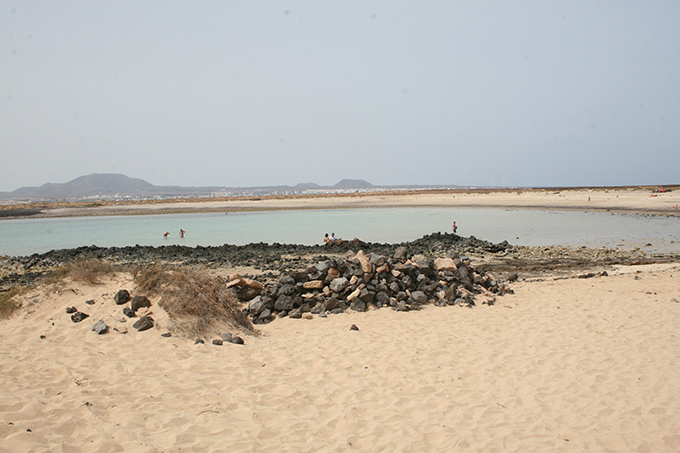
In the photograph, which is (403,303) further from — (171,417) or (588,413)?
(171,417)

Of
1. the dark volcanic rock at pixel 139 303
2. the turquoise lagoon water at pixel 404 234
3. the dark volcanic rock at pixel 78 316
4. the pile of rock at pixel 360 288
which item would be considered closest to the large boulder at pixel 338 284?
the pile of rock at pixel 360 288

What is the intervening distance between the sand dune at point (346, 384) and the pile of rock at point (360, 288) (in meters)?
0.59

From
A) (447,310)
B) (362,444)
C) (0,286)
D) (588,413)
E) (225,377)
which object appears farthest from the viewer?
(0,286)

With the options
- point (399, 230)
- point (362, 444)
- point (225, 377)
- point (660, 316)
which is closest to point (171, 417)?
point (225, 377)

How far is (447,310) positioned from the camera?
8.77m

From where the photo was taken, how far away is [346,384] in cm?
525

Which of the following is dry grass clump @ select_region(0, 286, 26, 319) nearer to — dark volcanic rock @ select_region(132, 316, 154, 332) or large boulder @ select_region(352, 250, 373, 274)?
dark volcanic rock @ select_region(132, 316, 154, 332)

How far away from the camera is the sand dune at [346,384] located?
3887mm

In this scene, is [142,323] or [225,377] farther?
[142,323]

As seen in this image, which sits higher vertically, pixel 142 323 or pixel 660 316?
pixel 142 323

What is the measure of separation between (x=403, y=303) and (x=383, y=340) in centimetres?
202

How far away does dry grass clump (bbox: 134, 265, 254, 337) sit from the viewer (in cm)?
674

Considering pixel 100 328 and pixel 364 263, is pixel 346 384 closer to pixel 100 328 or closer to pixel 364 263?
pixel 100 328

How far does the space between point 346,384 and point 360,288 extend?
386 centimetres
